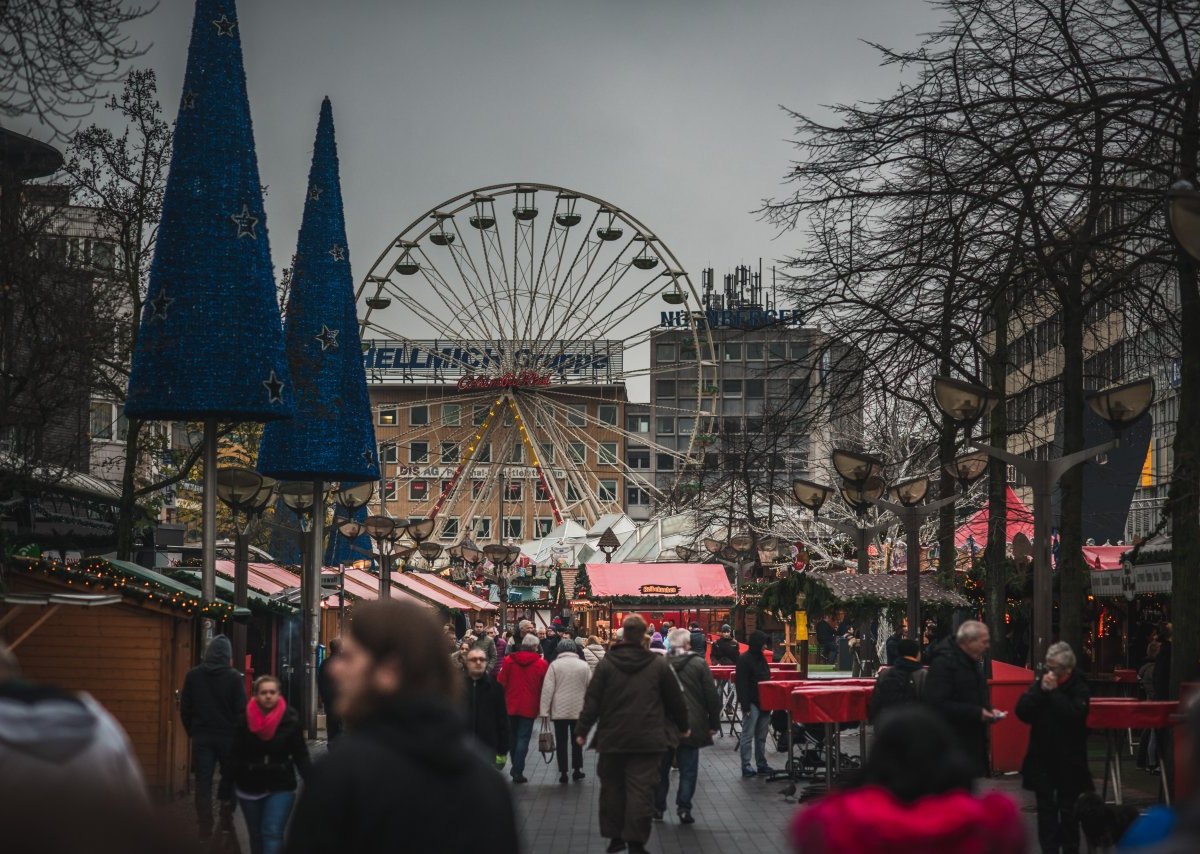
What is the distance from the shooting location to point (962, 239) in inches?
739

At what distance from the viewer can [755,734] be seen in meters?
22.6

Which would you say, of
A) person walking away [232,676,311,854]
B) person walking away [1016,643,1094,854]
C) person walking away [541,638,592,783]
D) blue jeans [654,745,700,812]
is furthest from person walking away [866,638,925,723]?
person walking away [541,638,592,783]

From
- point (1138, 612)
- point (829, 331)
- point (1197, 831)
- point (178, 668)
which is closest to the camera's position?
point (1197, 831)

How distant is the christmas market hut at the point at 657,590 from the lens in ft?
181

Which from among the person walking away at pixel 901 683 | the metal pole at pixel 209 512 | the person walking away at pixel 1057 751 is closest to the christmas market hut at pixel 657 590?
the metal pole at pixel 209 512

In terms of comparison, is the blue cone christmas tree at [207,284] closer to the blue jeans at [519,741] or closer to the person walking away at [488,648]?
the person walking away at [488,648]

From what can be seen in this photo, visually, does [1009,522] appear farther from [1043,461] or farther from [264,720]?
[264,720]

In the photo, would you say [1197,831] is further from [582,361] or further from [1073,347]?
[582,361]

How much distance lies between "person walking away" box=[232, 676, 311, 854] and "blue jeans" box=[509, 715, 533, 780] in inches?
402

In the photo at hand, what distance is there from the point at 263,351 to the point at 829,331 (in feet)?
30.0

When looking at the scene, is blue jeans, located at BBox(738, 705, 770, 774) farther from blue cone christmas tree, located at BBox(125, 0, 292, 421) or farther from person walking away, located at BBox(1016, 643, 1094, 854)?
person walking away, located at BBox(1016, 643, 1094, 854)

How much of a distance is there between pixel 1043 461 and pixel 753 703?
603cm

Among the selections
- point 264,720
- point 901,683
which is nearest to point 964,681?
point 901,683

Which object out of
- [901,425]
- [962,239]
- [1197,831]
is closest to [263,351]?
[962,239]
